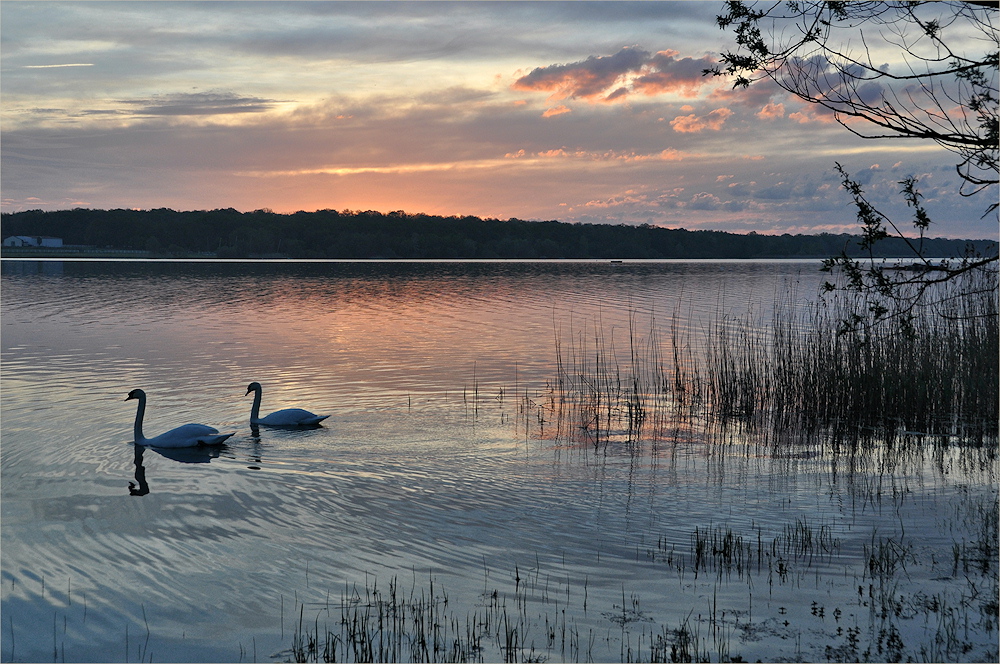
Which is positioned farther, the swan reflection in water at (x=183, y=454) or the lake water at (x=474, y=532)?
the swan reflection in water at (x=183, y=454)

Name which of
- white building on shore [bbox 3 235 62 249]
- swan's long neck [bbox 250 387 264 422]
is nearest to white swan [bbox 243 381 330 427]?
A: swan's long neck [bbox 250 387 264 422]

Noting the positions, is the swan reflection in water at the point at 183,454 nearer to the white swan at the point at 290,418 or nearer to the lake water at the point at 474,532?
the lake water at the point at 474,532

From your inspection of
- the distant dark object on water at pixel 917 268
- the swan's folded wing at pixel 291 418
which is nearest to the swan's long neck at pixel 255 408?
the swan's folded wing at pixel 291 418

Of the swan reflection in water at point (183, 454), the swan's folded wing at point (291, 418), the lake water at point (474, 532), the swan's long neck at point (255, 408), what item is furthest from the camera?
the swan's long neck at point (255, 408)

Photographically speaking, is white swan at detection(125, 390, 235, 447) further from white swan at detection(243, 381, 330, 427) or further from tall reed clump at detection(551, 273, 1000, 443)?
tall reed clump at detection(551, 273, 1000, 443)

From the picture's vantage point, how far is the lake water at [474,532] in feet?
22.2

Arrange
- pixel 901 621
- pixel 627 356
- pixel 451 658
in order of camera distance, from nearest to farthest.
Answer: pixel 451 658, pixel 901 621, pixel 627 356

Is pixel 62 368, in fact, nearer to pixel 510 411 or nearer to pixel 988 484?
pixel 510 411

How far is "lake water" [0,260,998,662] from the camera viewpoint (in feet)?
22.2

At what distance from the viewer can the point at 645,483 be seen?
11.4 m

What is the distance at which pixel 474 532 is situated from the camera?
9.32 metres

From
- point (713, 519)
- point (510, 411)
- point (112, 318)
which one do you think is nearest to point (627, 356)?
point (510, 411)

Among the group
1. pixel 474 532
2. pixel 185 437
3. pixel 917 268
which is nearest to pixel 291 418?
pixel 185 437

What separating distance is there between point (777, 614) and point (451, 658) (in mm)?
2897
